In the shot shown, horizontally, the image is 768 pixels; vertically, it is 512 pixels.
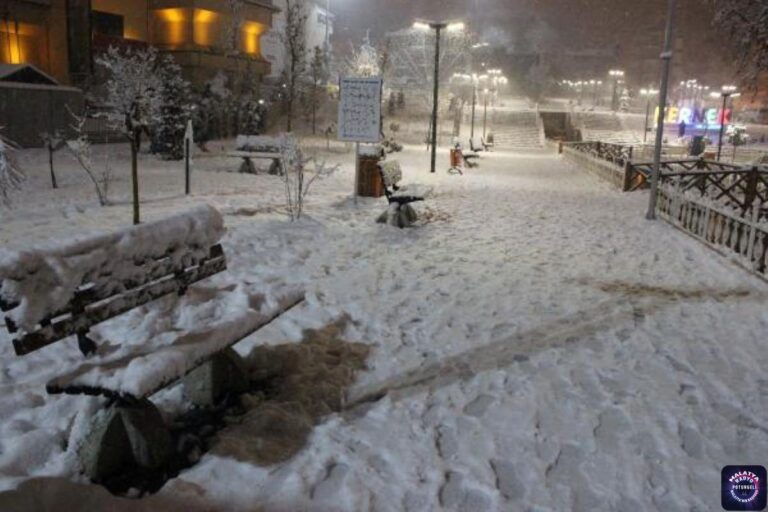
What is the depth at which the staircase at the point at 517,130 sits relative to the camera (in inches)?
1805

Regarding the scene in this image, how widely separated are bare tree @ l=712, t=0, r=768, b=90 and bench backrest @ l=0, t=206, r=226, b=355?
48.5ft

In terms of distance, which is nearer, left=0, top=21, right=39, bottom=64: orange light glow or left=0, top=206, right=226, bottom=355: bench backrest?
left=0, top=206, right=226, bottom=355: bench backrest

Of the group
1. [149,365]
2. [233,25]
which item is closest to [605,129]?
[233,25]

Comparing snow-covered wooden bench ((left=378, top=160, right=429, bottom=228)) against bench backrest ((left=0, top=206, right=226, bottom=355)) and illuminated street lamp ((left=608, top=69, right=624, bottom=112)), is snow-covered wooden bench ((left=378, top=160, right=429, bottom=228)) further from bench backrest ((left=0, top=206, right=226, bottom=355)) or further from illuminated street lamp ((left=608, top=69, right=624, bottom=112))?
illuminated street lamp ((left=608, top=69, right=624, bottom=112))

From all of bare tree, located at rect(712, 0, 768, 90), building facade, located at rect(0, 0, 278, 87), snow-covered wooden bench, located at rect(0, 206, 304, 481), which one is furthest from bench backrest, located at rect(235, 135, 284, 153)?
building facade, located at rect(0, 0, 278, 87)

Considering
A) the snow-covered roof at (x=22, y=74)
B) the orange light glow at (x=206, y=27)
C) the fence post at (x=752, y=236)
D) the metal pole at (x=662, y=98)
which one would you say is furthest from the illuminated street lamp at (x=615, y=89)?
the fence post at (x=752, y=236)

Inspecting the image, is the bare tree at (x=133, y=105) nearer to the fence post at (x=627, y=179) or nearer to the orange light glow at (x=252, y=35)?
the fence post at (x=627, y=179)

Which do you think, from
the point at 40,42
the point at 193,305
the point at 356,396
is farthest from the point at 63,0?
the point at 356,396

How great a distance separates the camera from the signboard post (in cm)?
1242

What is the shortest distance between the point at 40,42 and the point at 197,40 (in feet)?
35.5

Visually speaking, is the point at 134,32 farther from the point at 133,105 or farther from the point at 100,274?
the point at 100,274

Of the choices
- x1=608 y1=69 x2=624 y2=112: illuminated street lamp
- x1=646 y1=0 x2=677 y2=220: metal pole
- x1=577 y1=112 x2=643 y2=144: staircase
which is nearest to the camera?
x1=646 y1=0 x2=677 y2=220: metal pole

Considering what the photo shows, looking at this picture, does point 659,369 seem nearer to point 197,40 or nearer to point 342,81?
point 342,81

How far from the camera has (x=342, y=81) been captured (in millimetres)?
12430
